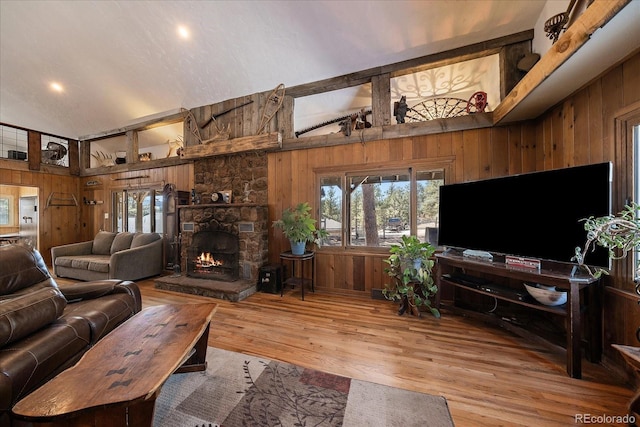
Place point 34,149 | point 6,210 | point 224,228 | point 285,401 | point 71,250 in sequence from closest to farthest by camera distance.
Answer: point 285,401 < point 224,228 < point 71,250 < point 34,149 < point 6,210

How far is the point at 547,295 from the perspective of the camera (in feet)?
6.56

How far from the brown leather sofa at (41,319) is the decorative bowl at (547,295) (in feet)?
11.1

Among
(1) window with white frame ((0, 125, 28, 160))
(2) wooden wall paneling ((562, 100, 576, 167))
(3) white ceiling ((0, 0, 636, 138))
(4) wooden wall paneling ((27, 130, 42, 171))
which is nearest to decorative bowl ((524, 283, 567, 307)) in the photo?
(2) wooden wall paneling ((562, 100, 576, 167))

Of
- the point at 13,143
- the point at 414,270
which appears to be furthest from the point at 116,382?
the point at 13,143

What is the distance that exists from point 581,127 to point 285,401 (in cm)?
339

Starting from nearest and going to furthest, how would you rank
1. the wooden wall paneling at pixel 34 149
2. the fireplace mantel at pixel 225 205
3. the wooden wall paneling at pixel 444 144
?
the wooden wall paneling at pixel 444 144 → the fireplace mantel at pixel 225 205 → the wooden wall paneling at pixel 34 149

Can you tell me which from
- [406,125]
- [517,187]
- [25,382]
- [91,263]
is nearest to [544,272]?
[517,187]

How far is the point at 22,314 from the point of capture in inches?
51.9

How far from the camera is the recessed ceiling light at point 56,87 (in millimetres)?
4473

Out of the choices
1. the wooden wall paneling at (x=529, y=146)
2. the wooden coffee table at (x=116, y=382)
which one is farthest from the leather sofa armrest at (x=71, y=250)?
the wooden wall paneling at (x=529, y=146)

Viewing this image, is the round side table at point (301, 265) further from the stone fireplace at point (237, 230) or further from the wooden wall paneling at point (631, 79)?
the wooden wall paneling at point (631, 79)

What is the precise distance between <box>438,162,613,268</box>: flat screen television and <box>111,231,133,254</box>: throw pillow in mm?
5875

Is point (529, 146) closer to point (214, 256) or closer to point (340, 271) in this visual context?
point (340, 271)

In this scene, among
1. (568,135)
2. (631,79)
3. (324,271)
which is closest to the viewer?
(631,79)
